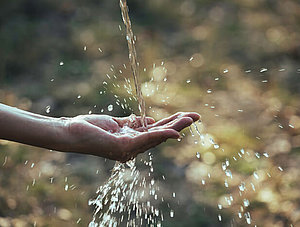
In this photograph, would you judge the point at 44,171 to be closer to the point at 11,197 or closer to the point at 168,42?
the point at 11,197

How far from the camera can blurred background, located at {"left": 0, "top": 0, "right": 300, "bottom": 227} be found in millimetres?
2459

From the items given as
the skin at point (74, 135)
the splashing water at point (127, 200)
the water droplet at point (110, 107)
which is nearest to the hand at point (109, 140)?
the skin at point (74, 135)

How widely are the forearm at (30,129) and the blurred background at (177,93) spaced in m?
0.91

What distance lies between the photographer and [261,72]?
3.22 metres

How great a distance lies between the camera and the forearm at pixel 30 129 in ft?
4.91

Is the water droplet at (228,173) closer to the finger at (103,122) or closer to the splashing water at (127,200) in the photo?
the splashing water at (127,200)

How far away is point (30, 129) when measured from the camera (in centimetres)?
152

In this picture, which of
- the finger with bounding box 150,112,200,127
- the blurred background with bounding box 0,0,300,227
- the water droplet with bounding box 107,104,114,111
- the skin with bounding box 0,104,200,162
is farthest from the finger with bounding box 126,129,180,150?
the water droplet with bounding box 107,104,114,111

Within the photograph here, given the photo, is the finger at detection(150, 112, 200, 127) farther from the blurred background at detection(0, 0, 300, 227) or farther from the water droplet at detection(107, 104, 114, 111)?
the water droplet at detection(107, 104, 114, 111)

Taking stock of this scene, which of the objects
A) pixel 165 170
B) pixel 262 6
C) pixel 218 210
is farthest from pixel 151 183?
pixel 262 6

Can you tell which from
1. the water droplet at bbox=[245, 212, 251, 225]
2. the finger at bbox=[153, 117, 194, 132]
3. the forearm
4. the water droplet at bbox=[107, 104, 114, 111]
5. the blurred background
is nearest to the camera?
the forearm

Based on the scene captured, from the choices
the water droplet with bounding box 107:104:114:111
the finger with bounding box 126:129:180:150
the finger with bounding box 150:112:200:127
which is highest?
the finger with bounding box 126:129:180:150

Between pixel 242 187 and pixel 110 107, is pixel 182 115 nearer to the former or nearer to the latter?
pixel 242 187

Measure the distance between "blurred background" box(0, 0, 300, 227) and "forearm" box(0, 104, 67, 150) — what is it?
906mm
